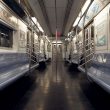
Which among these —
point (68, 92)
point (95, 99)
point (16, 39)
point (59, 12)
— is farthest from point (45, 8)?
point (95, 99)

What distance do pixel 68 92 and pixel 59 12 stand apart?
7050 millimetres

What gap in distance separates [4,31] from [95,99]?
2.83 m

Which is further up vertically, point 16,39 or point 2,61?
point 16,39

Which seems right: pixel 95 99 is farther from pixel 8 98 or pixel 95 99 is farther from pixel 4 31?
pixel 4 31

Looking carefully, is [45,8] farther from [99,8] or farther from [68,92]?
[68,92]

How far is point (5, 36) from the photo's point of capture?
5203 mm

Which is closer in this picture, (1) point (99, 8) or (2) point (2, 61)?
(2) point (2, 61)

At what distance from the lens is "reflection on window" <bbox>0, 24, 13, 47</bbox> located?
4824 millimetres

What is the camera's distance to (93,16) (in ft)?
18.5

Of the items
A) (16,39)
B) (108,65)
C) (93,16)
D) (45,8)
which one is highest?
(45,8)

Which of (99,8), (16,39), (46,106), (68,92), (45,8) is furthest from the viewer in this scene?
(45,8)

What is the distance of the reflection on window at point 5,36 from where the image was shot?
482cm

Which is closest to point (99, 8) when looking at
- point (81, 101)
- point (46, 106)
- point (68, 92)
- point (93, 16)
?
point (93, 16)

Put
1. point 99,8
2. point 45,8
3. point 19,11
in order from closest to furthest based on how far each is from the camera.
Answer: point 99,8 → point 19,11 → point 45,8
